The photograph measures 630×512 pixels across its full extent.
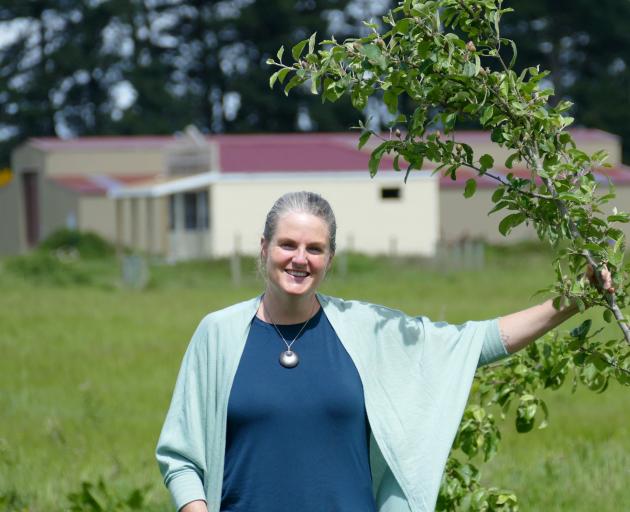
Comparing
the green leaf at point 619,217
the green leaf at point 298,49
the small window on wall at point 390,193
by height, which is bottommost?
the small window on wall at point 390,193

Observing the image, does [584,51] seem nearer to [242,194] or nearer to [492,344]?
[242,194]

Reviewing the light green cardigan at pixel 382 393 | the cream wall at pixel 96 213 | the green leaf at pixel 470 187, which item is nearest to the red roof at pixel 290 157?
the cream wall at pixel 96 213

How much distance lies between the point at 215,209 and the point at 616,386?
1068 inches

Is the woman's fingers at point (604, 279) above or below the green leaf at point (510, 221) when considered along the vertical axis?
below

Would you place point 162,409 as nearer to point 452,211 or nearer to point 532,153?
point 532,153

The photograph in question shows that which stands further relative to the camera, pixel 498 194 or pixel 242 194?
pixel 242 194

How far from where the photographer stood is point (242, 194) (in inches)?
1578

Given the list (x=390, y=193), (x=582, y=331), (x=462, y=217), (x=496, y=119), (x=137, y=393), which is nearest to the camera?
(x=496, y=119)

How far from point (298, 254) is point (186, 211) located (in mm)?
37720

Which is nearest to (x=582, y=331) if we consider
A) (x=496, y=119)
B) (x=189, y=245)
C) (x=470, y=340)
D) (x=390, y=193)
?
(x=470, y=340)

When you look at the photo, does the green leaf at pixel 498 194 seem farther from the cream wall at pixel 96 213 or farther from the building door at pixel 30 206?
the building door at pixel 30 206

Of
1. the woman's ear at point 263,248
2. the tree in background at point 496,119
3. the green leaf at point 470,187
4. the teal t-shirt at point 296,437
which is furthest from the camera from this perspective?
the green leaf at point 470,187

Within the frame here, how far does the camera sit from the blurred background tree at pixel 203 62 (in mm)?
58812

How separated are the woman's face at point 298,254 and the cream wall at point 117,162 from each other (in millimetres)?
46009
